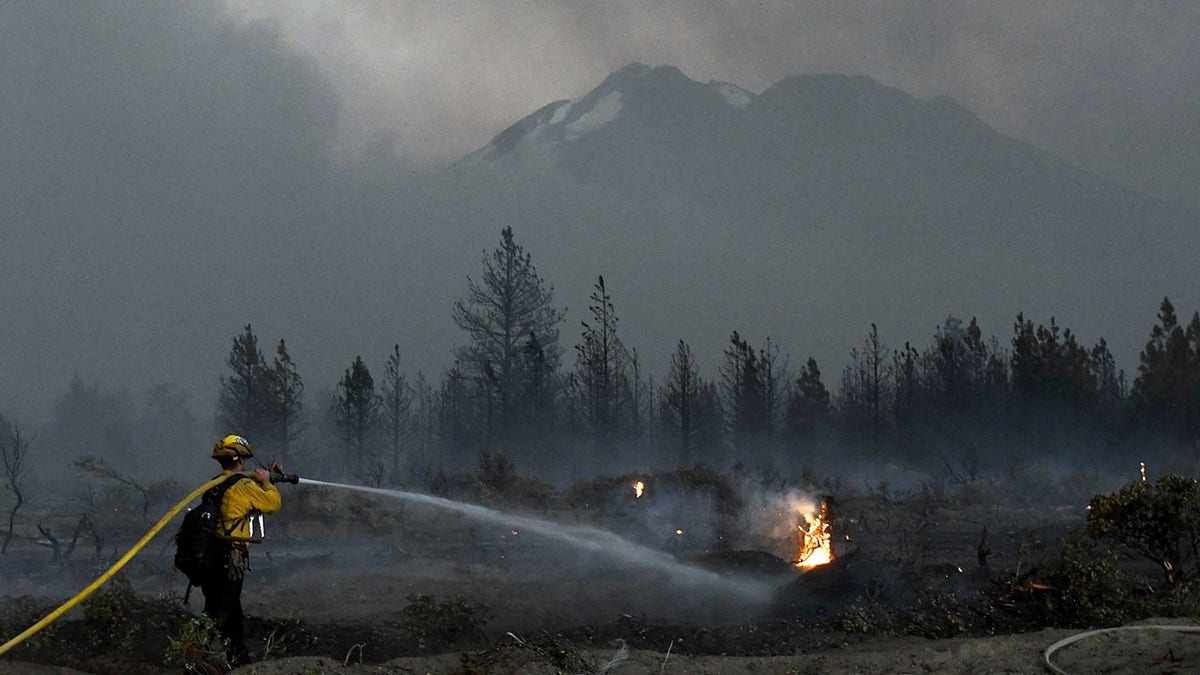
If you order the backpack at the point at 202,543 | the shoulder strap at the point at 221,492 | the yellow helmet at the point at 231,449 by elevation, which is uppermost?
the yellow helmet at the point at 231,449

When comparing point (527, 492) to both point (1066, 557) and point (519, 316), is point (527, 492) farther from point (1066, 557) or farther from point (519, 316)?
point (1066, 557)

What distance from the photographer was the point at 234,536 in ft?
28.0

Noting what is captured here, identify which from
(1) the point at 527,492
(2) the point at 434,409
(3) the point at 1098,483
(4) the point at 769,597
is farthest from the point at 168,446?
(4) the point at 769,597

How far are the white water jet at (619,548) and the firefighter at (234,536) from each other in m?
3.21

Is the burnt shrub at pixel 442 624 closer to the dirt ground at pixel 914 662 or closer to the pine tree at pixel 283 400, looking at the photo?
the dirt ground at pixel 914 662

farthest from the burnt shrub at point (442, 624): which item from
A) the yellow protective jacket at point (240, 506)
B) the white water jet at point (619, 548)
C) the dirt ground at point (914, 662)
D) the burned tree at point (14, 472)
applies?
the burned tree at point (14, 472)

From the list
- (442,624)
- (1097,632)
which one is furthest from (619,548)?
(1097,632)

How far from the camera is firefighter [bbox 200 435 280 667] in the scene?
28.0 feet

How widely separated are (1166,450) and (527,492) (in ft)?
106

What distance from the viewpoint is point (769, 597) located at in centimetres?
1557

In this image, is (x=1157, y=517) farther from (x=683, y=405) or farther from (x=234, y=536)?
(x=683, y=405)

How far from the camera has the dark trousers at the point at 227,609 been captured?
28.1 feet

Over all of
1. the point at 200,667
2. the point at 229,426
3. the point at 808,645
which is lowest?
the point at 808,645

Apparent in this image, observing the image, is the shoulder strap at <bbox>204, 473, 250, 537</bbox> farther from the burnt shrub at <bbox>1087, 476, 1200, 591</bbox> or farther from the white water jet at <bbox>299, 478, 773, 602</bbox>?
the burnt shrub at <bbox>1087, 476, 1200, 591</bbox>
